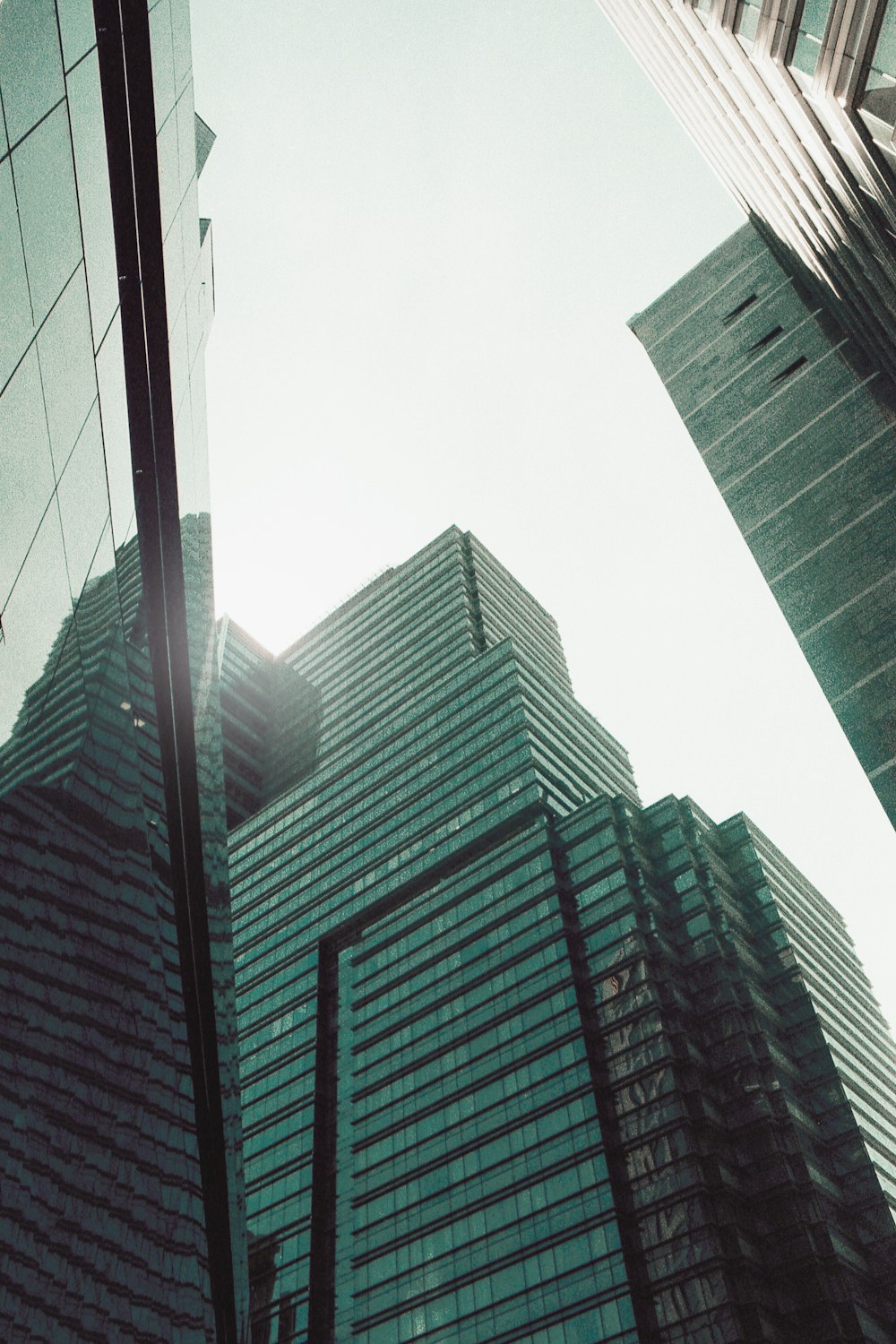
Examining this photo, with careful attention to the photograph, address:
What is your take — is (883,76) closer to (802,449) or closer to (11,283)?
(11,283)

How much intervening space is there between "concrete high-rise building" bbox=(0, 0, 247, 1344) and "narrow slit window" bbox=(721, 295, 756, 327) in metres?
41.5

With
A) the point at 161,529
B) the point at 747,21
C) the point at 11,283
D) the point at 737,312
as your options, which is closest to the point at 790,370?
the point at 737,312

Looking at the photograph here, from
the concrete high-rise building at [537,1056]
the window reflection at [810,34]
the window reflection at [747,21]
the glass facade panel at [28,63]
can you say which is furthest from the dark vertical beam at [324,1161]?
the glass facade panel at [28,63]

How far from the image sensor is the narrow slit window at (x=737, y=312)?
48344mm

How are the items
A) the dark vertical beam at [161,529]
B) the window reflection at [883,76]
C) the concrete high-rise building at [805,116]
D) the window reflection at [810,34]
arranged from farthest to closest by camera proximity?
the window reflection at [810,34]
the concrete high-rise building at [805,116]
the window reflection at [883,76]
the dark vertical beam at [161,529]

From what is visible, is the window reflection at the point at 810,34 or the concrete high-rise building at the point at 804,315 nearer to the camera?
the window reflection at the point at 810,34

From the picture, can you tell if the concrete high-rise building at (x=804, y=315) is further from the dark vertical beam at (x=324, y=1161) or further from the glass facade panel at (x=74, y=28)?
the dark vertical beam at (x=324, y=1161)

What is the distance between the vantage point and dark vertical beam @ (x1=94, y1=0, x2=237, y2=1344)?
309 inches

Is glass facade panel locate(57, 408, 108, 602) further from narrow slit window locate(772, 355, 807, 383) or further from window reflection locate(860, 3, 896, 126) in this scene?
narrow slit window locate(772, 355, 807, 383)

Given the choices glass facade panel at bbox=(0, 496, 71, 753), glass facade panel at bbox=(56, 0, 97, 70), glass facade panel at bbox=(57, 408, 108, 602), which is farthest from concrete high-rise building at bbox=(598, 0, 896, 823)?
glass facade panel at bbox=(0, 496, 71, 753)

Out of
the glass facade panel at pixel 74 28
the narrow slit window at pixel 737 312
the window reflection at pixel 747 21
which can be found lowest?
the glass facade panel at pixel 74 28

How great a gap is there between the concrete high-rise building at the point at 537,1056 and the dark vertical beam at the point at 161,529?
205 ft

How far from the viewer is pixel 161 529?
1028cm

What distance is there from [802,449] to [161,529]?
33.8m
